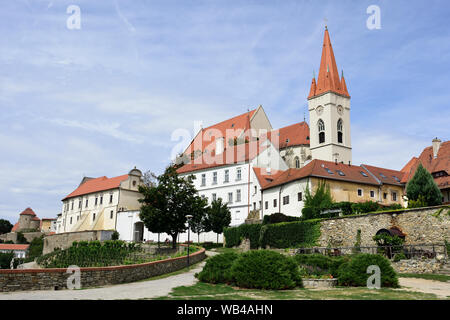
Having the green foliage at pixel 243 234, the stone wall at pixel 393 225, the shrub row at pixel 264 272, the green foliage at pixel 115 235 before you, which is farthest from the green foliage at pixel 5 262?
the shrub row at pixel 264 272

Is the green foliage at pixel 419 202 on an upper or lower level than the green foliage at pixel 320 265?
upper

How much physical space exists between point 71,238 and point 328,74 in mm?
50841

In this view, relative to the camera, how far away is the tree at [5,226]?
118m

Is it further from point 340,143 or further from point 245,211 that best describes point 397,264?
point 340,143

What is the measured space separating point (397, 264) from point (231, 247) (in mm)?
21901

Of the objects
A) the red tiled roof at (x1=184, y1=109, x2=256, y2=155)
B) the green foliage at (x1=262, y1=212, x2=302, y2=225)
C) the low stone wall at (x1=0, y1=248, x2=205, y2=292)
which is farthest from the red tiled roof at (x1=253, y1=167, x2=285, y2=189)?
the low stone wall at (x1=0, y1=248, x2=205, y2=292)

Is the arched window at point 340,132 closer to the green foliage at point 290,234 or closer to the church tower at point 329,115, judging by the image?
the church tower at point 329,115

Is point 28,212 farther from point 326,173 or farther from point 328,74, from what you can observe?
point 326,173

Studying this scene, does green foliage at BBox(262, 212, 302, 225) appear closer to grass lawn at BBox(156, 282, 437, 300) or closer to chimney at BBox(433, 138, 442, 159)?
chimney at BBox(433, 138, 442, 159)

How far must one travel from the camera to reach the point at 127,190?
232 feet

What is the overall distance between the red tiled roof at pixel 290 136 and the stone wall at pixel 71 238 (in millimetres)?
31210

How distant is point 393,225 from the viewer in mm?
29016
